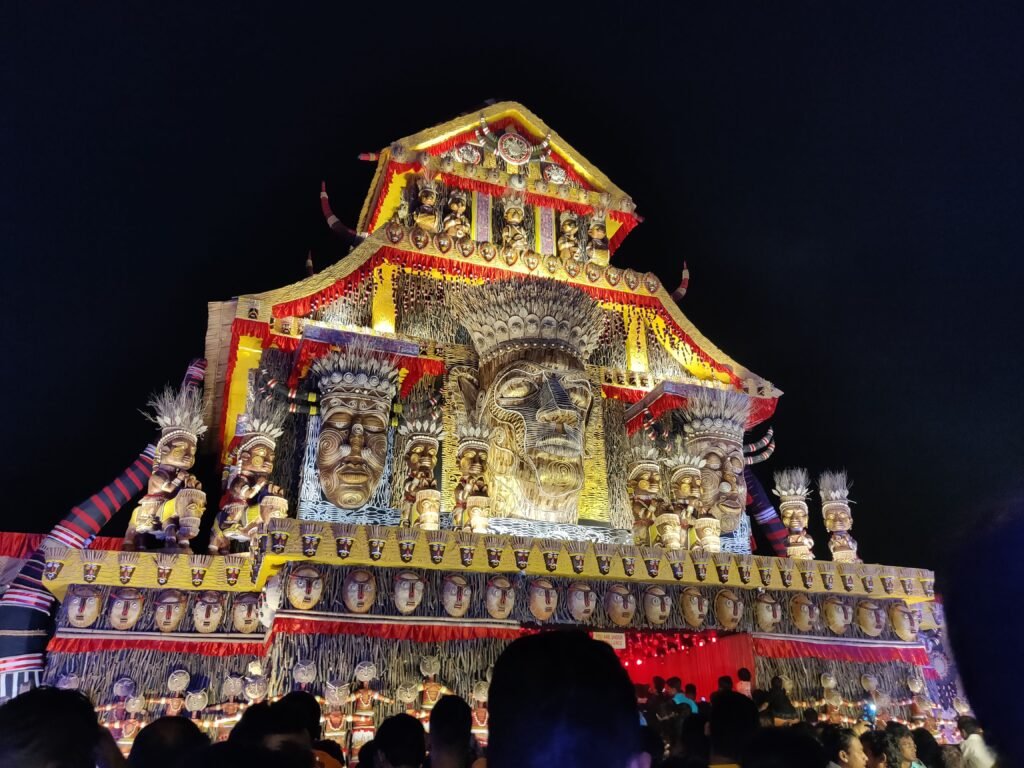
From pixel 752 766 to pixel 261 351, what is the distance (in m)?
8.24

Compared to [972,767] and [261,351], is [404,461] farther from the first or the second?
[972,767]

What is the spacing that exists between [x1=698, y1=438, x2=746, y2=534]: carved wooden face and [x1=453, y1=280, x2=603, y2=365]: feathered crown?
214 cm

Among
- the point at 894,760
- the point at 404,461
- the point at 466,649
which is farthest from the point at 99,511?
the point at 894,760

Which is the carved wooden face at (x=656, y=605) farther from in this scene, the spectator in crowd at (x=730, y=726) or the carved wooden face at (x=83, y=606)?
the carved wooden face at (x=83, y=606)

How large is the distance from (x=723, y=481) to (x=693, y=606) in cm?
224

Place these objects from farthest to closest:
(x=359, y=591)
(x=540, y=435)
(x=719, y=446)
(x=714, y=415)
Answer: (x=714, y=415) < (x=719, y=446) < (x=540, y=435) < (x=359, y=591)

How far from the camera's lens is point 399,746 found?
323cm

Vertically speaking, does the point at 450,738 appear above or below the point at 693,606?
below

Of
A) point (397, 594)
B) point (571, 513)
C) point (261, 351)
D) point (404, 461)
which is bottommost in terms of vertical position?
point (397, 594)

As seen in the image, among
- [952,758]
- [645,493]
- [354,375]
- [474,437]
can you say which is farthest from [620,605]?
[354,375]

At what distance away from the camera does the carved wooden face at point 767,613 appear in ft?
24.8

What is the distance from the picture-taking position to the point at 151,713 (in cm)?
650

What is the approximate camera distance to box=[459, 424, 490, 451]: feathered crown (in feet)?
27.5

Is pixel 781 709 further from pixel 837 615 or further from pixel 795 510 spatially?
pixel 795 510
